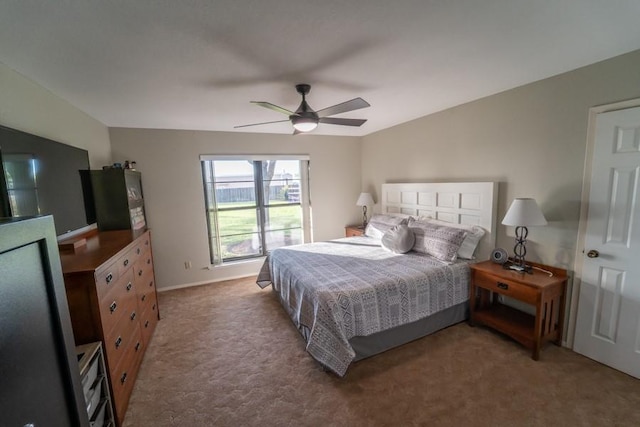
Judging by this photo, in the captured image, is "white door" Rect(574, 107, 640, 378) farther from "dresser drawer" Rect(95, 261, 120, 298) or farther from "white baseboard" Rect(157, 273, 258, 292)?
"white baseboard" Rect(157, 273, 258, 292)

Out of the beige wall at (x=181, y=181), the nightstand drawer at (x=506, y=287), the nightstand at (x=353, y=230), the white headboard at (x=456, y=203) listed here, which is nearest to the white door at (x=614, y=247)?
the nightstand drawer at (x=506, y=287)

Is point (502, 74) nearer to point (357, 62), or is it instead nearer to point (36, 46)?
point (357, 62)

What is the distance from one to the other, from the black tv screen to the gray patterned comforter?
189 cm

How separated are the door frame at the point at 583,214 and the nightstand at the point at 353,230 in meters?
2.62

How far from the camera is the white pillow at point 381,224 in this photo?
12.5 feet

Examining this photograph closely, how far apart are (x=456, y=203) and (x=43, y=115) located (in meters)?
4.08

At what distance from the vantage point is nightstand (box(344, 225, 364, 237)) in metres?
4.56

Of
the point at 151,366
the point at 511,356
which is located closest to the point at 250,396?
Answer: the point at 151,366

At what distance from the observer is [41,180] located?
1.87 meters

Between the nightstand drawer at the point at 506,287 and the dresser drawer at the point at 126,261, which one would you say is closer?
the dresser drawer at the point at 126,261

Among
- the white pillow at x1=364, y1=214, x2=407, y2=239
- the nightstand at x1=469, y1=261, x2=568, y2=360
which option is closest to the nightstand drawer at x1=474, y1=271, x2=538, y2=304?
the nightstand at x1=469, y1=261, x2=568, y2=360

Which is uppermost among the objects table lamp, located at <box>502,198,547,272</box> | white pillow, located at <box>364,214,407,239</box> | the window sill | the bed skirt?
table lamp, located at <box>502,198,547,272</box>

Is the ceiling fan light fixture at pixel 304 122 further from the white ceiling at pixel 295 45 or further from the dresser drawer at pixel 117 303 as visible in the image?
the dresser drawer at pixel 117 303

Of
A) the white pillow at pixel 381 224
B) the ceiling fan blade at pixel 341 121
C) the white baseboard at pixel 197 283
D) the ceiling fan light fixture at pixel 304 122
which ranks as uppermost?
the ceiling fan blade at pixel 341 121
